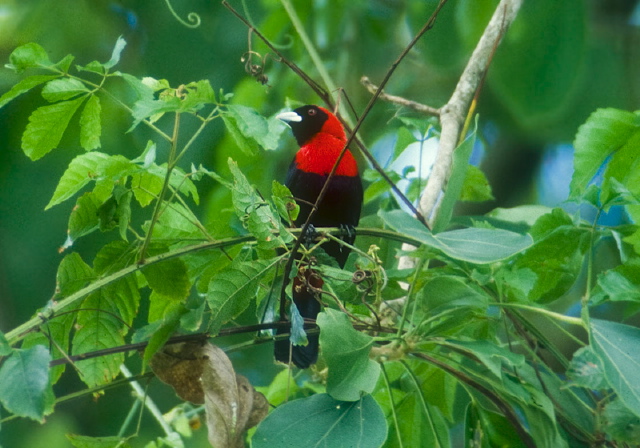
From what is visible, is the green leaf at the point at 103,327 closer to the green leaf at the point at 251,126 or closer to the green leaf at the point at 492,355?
the green leaf at the point at 251,126

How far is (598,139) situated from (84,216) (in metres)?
1.02

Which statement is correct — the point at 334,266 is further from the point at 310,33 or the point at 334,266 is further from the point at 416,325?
the point at 310,33

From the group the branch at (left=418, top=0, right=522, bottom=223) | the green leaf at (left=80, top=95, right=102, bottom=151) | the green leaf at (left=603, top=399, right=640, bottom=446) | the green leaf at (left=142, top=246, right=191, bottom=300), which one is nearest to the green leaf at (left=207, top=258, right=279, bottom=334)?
the green leaf at (left=142, top=246, right=191, bottom=300)

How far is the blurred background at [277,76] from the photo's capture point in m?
2.67

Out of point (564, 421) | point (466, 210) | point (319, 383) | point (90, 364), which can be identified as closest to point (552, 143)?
point (466, 210)

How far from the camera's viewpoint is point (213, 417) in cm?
131

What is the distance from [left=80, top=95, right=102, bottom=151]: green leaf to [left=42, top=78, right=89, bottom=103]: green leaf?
5 centimetres

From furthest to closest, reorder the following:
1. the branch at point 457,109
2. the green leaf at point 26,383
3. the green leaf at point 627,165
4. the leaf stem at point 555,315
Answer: the branch at point 457,109
the green leaf at point 627,165
the leaf stem at point 555,315
the green leaf at point 26,383

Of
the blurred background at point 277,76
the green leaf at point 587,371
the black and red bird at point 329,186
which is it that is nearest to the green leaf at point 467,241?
the green leaf at point 587,371

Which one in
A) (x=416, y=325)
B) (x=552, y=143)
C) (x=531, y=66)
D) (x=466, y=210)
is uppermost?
(x=531, y=66)

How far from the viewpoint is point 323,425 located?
1.24 metres

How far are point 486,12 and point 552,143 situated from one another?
1316 millimetres

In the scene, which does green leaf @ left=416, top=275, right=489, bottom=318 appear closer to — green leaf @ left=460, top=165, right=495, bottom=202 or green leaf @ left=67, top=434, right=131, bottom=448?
green leaf @ left=67, top=434, right=131, bottom=448

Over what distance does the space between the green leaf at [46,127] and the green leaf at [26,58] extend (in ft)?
0.35
